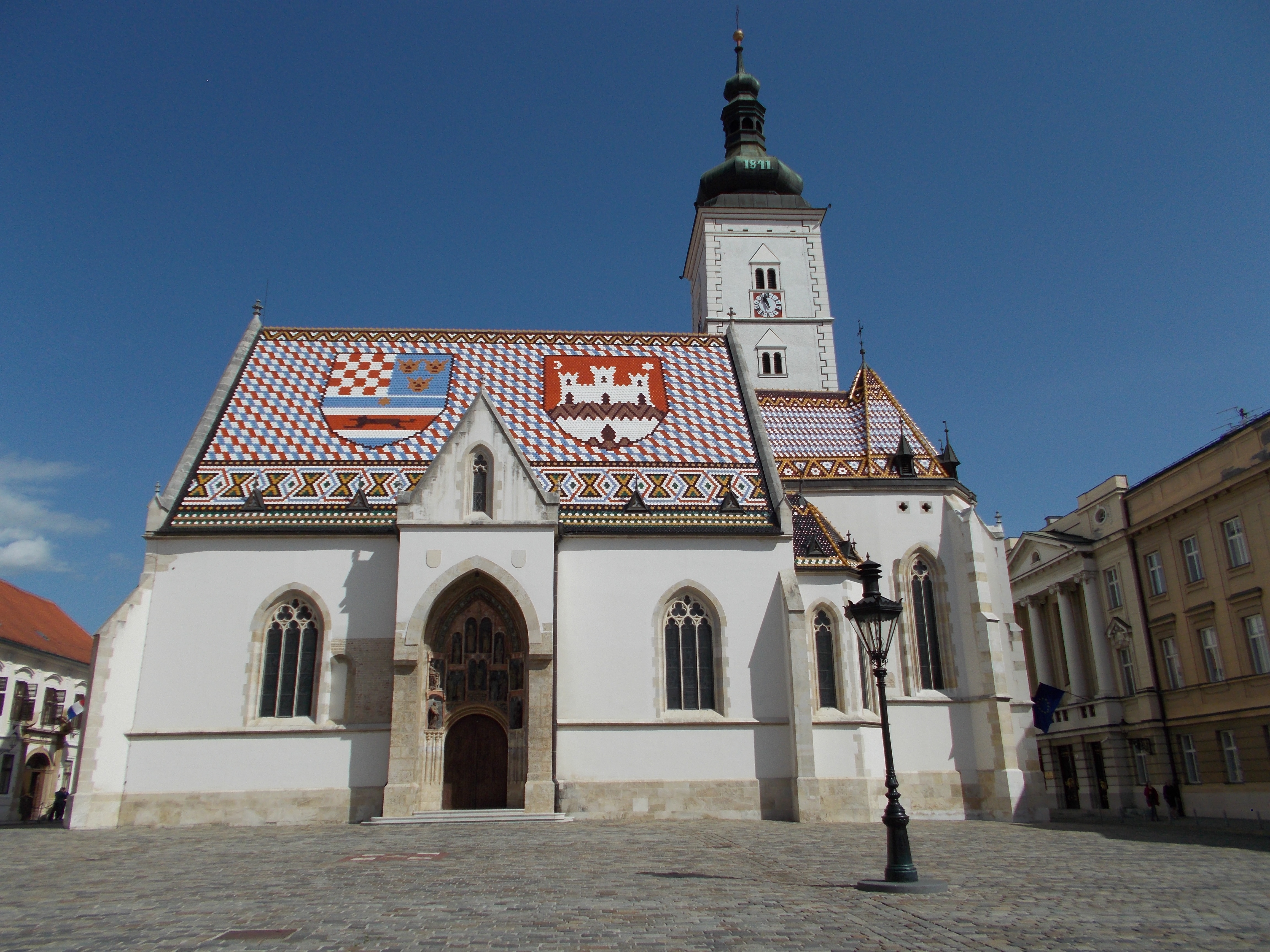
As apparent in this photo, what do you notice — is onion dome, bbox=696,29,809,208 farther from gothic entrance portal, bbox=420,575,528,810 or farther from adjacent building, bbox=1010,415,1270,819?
gothic entrance portal, bbox=420,575,528,810

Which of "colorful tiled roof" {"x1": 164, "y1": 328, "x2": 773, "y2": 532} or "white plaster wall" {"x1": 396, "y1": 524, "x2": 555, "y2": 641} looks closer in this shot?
"white plaster wall" {"x1": 396, "y1": 524, "x2": 555, "y2": 641}

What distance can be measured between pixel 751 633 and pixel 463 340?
543 inches

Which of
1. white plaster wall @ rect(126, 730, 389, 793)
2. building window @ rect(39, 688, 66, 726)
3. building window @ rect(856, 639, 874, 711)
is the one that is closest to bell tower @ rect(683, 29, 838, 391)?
building window @ rect(856, 639, 874, 711)

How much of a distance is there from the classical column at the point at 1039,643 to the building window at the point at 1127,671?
18.9ft

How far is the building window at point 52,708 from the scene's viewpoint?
42.1 m

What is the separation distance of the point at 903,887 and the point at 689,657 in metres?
14.1

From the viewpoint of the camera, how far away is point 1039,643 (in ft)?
142

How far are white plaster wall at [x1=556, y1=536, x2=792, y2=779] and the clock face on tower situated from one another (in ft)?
62.5

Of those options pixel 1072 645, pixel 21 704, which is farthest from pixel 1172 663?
pixel 21 704

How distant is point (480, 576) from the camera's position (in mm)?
24031

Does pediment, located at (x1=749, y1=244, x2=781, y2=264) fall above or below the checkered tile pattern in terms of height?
above

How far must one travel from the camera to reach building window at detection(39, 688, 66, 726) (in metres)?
42.1

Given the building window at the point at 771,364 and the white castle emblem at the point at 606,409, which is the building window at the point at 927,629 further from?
the building window at the point at 771,364

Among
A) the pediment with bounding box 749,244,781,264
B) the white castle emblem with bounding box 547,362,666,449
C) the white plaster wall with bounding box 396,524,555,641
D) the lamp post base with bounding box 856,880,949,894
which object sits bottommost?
the lamp post base with bounding box 856,880,949,894
